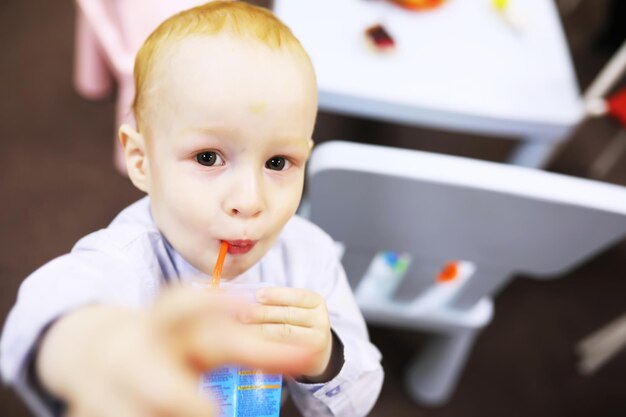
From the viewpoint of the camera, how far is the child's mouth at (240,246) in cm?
43

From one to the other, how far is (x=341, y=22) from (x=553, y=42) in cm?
38

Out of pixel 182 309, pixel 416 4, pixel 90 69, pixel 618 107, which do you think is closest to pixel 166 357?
pixel 182 309

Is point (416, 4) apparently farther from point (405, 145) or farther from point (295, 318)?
point (295, 318)

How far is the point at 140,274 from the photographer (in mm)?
462

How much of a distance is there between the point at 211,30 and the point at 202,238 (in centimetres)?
15

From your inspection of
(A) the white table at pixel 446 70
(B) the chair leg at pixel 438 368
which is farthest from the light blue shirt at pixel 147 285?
(B) the chair leg at pixel 438 368

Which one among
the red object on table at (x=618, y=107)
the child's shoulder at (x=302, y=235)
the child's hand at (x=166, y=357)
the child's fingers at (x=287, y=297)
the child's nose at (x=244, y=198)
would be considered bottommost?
the child's shoulder at (x=302, y=235)

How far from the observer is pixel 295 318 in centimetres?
41

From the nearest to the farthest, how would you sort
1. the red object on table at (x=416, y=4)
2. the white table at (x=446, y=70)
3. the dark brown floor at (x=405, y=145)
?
the white table at (x=446, y=70) → the red object on table at (x=416, y=4) → the dark brown floor at (x=405, y=145)

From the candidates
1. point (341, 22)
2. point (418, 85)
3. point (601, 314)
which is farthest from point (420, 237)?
point (601, 314)

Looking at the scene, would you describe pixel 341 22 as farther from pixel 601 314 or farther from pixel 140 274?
pixel 601 314

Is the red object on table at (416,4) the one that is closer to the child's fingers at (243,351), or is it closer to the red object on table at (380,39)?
the red object on table at (380,39)

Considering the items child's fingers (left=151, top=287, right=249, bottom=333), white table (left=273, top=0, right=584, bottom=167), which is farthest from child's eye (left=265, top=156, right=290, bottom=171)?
white table (left=273, top=0, right=584, bottom=167)

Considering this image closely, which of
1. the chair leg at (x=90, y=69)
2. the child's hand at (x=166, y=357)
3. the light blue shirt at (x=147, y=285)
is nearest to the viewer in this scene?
the child's hand at (x=166, y=357)
